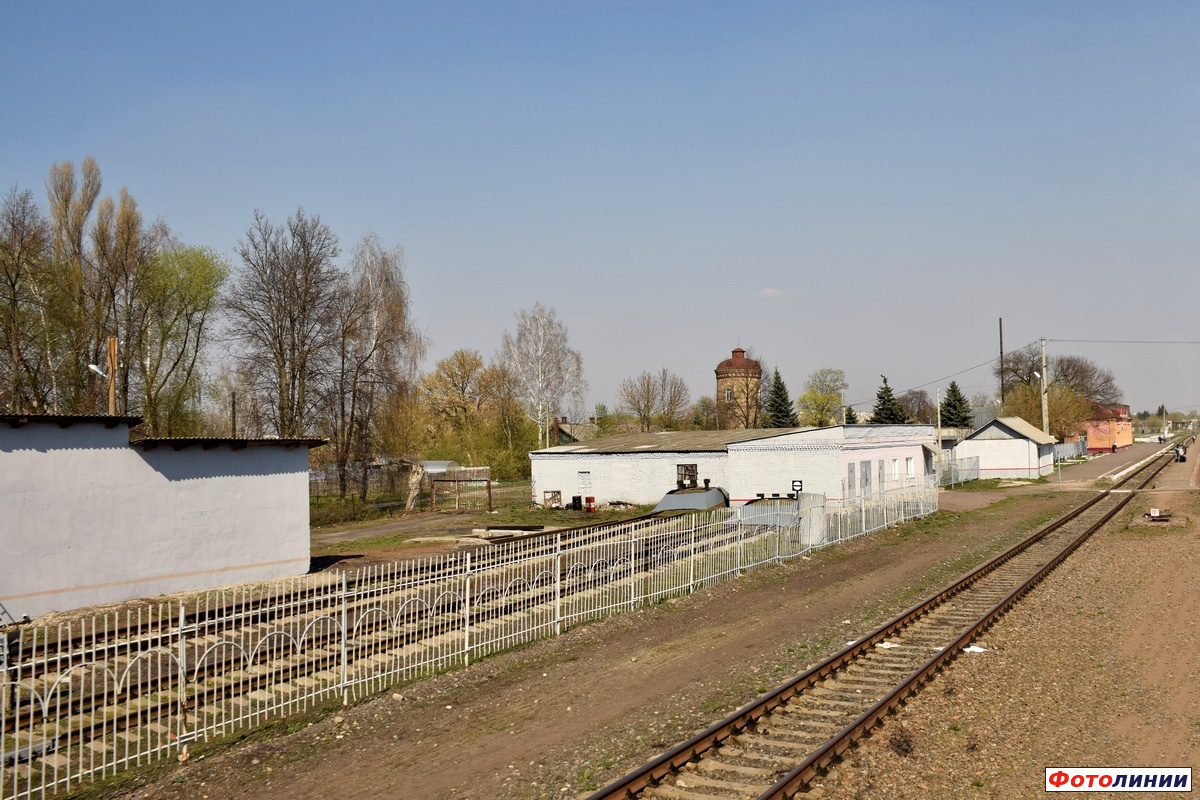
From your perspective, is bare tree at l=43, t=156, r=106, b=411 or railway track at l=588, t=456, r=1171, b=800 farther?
bare tree at l=43, t=156, r=106, b=411

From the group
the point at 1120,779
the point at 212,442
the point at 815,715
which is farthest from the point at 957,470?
the point at 1120,779

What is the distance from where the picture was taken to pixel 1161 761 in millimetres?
7867

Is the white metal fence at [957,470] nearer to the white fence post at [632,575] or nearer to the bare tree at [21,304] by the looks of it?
the white fence post at [632,575]

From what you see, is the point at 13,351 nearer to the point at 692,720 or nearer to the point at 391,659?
the point at 391,659

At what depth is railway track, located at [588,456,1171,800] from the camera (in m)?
7.38

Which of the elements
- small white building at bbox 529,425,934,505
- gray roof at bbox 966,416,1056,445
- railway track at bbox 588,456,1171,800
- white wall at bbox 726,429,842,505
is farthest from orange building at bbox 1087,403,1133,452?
railway track at bbox 588,456,1171,800

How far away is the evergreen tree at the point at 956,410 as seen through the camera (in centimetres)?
8131

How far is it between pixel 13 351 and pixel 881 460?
37.1 meters

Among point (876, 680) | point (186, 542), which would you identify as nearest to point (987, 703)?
point (876, 680)

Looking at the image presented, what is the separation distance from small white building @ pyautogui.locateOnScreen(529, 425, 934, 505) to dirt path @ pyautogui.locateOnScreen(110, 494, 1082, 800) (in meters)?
15.6

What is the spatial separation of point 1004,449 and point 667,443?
28.7 m

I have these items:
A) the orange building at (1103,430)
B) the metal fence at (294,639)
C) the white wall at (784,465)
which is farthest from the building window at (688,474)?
the orange building at (1103,430)

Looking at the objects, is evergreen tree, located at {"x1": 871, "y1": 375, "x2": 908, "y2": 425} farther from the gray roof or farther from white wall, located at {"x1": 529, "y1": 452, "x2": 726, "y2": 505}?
white wall, located at {"x1": 529, "y1": 452, "x2": 726, "y2": 505}

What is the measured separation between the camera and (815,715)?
9.34m
